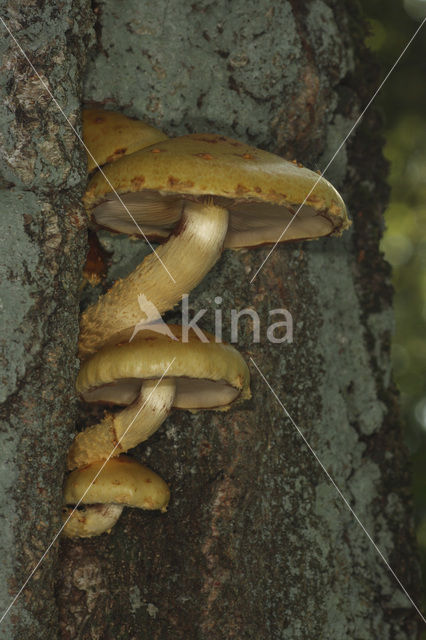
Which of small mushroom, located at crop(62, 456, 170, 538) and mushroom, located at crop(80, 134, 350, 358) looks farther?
small mushroom, located at crop(62, 456, 170, 538)

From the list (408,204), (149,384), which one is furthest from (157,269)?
(408,204)

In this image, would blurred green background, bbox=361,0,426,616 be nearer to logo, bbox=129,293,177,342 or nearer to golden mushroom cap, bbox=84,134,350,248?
golden mushroom cap, bbox=84,134,350,248

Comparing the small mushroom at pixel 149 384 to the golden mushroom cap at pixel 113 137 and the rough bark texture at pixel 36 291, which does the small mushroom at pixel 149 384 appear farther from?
the golden mushroom cap at pixel 113 137

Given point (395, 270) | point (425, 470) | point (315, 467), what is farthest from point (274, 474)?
point (395, 270)

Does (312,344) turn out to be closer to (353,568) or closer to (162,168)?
(353,568)

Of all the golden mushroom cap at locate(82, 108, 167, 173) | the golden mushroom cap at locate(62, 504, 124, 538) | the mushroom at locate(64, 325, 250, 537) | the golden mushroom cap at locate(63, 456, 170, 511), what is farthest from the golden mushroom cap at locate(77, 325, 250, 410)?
the golden mushroom cap at locate(82, 108, 167, 173)

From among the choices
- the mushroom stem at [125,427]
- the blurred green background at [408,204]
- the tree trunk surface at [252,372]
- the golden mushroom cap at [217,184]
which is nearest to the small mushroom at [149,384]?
the mushroom stem at [125,427]
